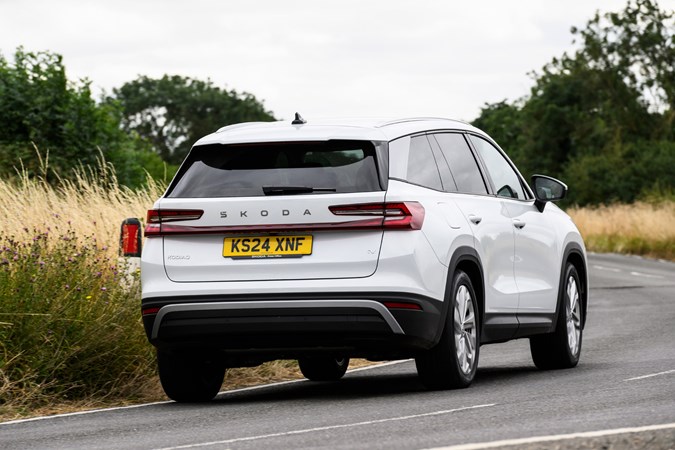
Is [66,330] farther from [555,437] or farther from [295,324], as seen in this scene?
[555,437]

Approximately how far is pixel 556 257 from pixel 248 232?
3.59 meters

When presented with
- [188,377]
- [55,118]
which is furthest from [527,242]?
[55,118]

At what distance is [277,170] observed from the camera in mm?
9852

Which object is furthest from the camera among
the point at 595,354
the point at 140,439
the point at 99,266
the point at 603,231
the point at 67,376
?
the point at 603,231

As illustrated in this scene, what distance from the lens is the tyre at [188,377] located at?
1030cm

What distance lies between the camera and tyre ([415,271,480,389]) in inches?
394

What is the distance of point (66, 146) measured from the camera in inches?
1009

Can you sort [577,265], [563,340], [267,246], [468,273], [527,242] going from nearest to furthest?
[267,246] < [468,273] < [527,242] < [563,340] < [577,265]

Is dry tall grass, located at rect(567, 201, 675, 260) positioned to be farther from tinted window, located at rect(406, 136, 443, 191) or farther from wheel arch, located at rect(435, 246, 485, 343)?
tinted window, located at rect(406, 136, 443, 191)

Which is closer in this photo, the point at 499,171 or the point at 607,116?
the point at 499,171

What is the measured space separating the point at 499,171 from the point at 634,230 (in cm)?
3480

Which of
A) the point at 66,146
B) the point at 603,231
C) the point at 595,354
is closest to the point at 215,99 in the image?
the point at 603,231

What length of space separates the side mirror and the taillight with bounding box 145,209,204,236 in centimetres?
345

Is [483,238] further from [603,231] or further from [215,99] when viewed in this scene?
[215,99]
